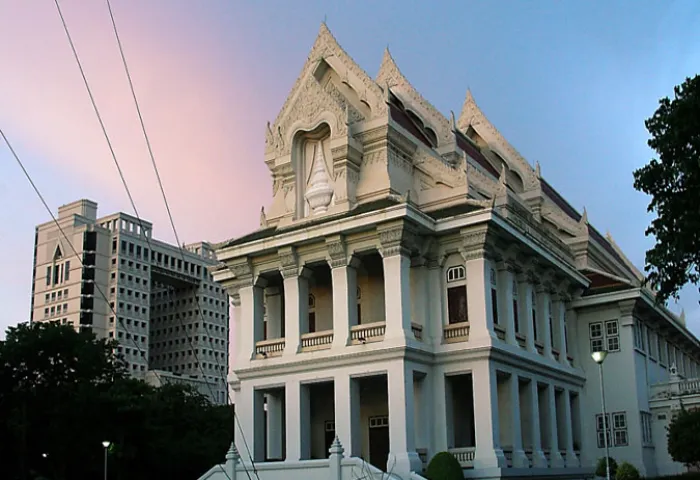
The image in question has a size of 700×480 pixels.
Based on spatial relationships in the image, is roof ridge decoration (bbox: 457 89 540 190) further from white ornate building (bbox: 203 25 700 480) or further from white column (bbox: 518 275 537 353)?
white column (bbox: 518 275 537 353)

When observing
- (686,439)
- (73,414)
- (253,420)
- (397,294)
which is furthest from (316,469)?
(73,414)

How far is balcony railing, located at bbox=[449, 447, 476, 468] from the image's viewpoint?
80.9 ft

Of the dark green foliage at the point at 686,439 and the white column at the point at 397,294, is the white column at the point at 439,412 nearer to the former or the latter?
the white column at the point at 397,294

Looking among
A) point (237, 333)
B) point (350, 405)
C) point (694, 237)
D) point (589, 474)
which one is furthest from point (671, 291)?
point (237, 333)

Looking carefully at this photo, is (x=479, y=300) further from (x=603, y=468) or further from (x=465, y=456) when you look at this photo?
(x=603, y=468)

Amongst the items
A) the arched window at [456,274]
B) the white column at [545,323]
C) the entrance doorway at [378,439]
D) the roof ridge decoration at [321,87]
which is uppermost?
the roof ridge decoration at [321,87]

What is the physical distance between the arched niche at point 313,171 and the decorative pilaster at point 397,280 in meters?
3.99

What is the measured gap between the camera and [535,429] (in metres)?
27.8

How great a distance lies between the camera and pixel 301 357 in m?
26.8

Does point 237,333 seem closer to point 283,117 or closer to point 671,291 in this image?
point 283,117

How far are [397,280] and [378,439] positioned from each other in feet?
18.6

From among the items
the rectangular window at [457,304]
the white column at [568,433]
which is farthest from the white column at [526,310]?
the white column at [568,433]

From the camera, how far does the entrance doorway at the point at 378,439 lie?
89.5ft

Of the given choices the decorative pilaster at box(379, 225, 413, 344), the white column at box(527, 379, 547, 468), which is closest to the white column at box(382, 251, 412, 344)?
the decorative pilaster at box(379, 225, 413, 344)
